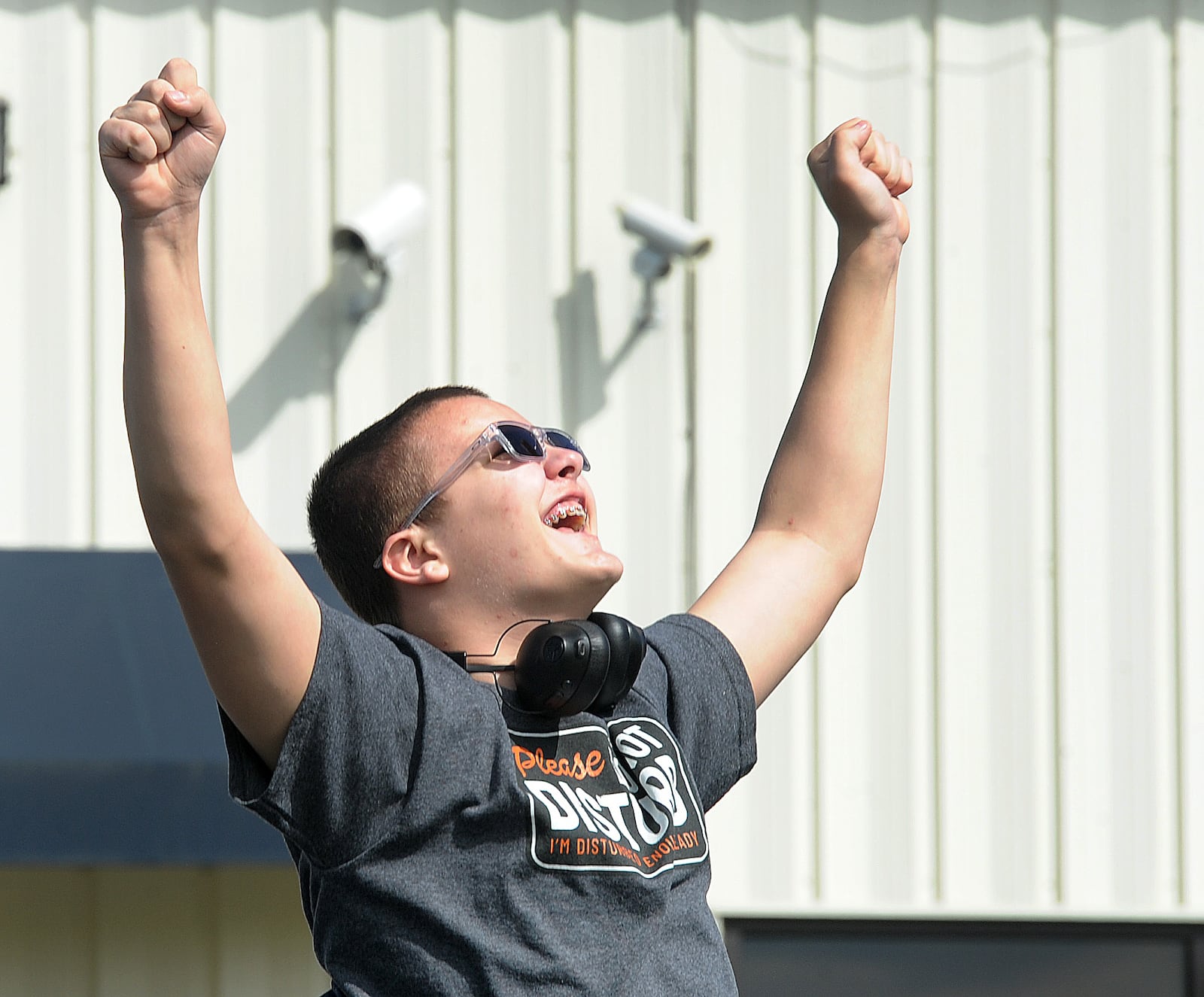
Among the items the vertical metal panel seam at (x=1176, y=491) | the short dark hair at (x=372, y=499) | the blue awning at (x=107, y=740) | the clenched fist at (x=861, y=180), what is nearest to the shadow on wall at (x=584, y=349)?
the blue awning at (x=107, y=740)

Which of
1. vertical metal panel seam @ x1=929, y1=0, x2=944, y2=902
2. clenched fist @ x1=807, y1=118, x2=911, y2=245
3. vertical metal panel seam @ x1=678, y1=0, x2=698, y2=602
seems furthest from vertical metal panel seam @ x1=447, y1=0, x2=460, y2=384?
clenched fist @ x1=807, y1=118, x2=911, y2=245

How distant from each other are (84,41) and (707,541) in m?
2.36

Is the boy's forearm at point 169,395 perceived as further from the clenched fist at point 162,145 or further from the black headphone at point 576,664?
the black headphone at point 576,664

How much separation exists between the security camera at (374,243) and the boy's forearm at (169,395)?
282 cm

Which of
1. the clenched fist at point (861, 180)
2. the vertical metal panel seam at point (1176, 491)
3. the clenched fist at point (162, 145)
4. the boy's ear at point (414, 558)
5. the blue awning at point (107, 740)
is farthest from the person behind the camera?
the vertical metal panel seam at point (1176, 491)

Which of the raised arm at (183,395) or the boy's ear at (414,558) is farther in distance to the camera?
the boy's ear at (414,558)

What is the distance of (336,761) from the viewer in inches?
49.7

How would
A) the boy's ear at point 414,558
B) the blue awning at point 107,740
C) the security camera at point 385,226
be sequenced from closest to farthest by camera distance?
the boy's ear at point 414,558
the blue awning at point 107,740
the security camera at point 385,226

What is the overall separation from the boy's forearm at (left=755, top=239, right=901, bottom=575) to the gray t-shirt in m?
0.54

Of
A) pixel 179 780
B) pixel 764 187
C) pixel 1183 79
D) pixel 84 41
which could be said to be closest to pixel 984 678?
pixel 764 187

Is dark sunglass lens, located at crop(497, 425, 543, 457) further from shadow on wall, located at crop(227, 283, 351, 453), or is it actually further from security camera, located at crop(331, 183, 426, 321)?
shadow on wall, located at crop(227, 283, 351, 453)

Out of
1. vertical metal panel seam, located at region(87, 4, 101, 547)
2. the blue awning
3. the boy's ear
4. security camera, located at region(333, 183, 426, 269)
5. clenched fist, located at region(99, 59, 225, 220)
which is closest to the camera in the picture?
clenched fist, located at region(99, 59, 225, 220)

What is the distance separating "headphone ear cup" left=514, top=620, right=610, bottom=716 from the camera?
1373mm

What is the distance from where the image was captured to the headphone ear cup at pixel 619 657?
4.62ft
